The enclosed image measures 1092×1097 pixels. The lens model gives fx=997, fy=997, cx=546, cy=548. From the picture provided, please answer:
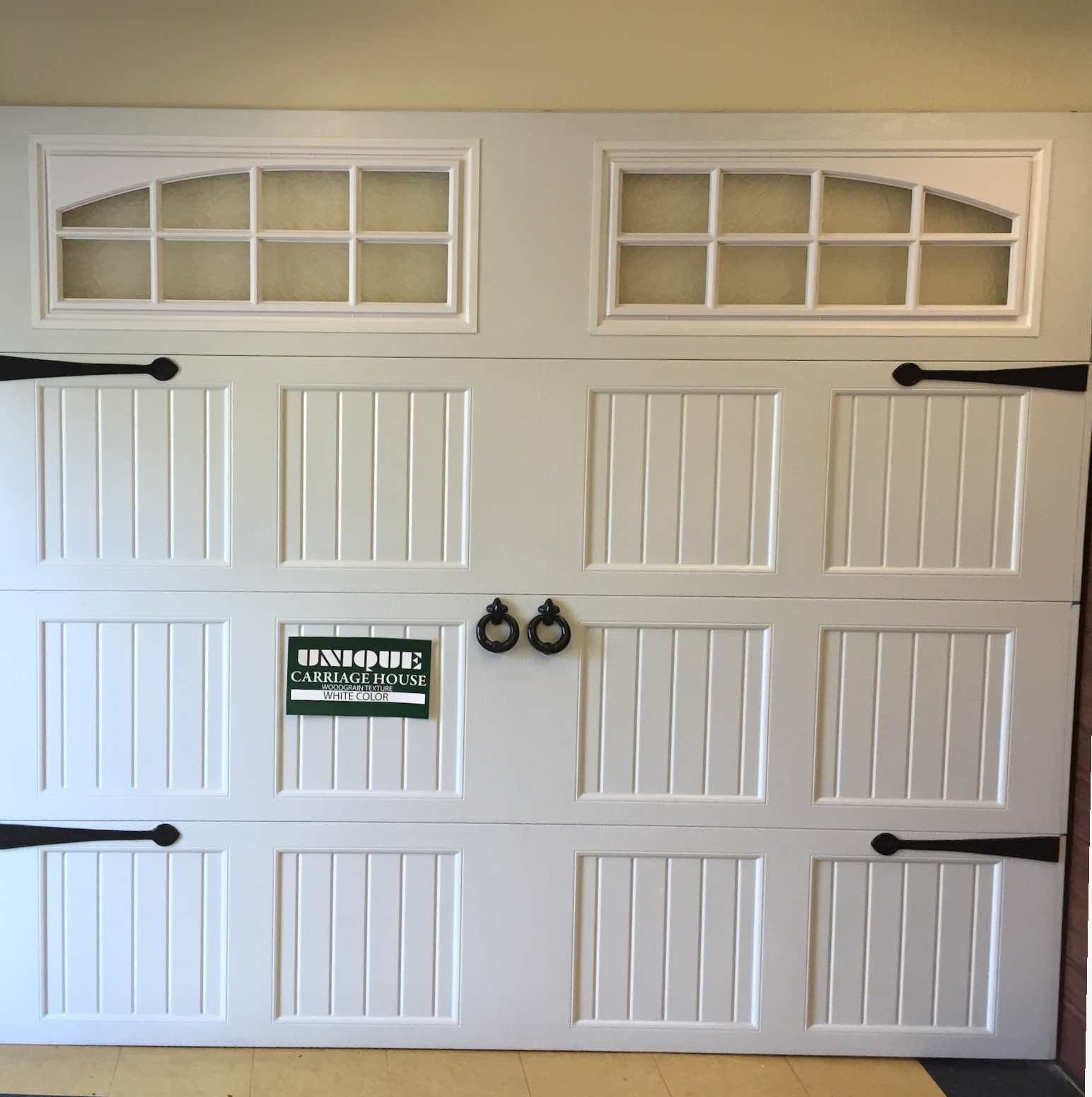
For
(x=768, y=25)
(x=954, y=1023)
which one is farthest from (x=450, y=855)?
(x=768, y=25)

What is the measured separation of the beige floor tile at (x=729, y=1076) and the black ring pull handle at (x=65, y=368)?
1.98 metres

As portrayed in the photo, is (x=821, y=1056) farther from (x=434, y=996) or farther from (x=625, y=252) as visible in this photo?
(x=625, y=252)

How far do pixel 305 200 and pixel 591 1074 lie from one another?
2.11m

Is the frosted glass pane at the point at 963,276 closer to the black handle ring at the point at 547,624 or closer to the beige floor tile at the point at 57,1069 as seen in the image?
the black handle ring at the point at 547,624

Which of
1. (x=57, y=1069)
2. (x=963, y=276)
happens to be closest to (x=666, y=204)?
(x=963, y=276)

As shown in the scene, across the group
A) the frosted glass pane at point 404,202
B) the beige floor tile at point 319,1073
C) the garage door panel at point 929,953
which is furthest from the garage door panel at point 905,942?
the frosted glass pane at point 404,202

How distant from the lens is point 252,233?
226cm

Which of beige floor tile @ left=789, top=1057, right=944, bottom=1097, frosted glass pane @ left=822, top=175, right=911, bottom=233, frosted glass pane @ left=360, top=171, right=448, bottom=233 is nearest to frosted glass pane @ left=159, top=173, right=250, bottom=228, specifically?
frosted glass pane @ left=360, top=171, right=448, bottom=233

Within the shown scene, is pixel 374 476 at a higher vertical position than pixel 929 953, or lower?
higher

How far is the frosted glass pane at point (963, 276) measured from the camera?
2297 millimetres

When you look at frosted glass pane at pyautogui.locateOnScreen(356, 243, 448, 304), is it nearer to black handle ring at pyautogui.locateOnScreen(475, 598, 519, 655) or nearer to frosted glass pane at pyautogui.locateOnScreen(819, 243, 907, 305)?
black handle ring at pyautogui.locateOnScreen(475, 598, 519, 655)

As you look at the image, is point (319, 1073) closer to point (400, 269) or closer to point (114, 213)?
point (400, 269)

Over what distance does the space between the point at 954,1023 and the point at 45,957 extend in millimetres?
2162

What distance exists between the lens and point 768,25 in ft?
7.27
